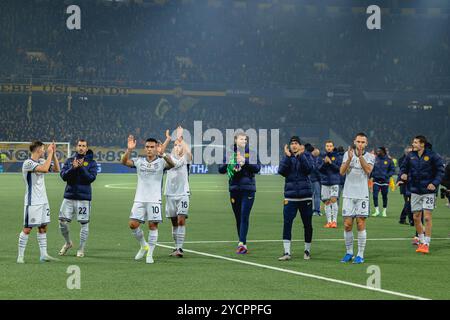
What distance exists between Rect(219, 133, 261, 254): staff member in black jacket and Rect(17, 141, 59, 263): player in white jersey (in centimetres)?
382

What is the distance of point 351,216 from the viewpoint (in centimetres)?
1416

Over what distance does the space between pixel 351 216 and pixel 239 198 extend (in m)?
2.55

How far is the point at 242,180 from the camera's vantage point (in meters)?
15.4

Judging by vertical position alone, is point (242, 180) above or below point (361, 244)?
above

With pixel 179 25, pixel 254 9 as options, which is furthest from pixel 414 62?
Answer: pixel 179 25

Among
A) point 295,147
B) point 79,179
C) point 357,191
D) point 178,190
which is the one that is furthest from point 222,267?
point 79,179

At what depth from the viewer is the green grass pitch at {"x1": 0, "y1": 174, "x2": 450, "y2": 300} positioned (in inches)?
409

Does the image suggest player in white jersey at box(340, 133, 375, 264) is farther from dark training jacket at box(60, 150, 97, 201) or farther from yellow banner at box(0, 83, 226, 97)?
yellow banner at box(0, 83, 226, 97)

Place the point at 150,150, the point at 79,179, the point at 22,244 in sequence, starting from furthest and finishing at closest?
the point at 79,179
the point at 150,150
the point at 22,244

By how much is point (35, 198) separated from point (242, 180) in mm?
4320

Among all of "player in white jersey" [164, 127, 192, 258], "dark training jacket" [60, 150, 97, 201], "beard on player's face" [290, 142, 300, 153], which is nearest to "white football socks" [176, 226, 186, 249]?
"player in white jersey" [164, 127, 192, 258]

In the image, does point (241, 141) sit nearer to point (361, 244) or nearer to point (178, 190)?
point (178, 190)

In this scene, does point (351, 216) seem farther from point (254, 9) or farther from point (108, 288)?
point (254, 9)
